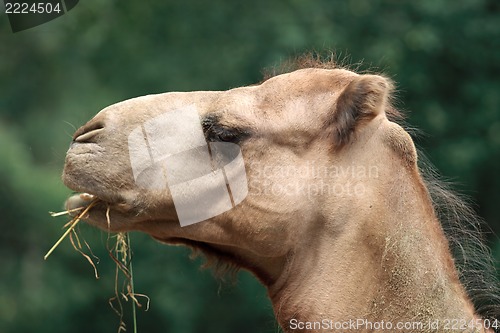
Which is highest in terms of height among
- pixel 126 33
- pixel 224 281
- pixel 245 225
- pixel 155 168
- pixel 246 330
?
pixel 155 168

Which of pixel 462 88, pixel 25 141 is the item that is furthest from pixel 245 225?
pixel 25 141

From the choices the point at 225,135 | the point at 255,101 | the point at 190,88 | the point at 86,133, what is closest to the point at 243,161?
the point at 225,135

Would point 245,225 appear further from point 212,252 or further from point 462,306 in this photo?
point 462,306

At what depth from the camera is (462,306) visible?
4.38m

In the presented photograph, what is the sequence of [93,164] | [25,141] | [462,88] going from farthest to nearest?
[25,141]
[462,88]
[93,164]

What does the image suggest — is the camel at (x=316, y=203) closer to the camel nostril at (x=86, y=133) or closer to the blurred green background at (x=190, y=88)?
the camel nostril at (x=86, y=133)

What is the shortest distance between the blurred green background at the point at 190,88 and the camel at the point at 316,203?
262 inches

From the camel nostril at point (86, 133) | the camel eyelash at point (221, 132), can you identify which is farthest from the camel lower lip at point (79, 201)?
the camel eyelash at point (221, 132)

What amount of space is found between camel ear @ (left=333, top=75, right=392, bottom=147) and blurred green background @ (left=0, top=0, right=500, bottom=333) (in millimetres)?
6734

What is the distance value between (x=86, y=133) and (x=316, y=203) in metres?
1.09

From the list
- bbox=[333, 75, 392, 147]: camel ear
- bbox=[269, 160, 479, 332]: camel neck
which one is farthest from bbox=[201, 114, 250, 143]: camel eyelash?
bbox=[269, 160, 479, 332]: camel neck

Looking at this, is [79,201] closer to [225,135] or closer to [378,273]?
[225,135]

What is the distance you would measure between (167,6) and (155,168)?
10760mm

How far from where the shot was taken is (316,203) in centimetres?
438
